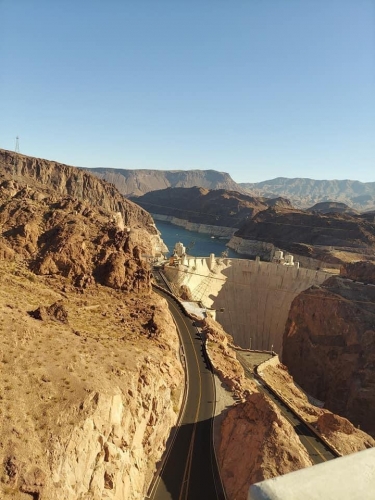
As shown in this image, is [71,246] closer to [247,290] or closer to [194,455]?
[194,455]

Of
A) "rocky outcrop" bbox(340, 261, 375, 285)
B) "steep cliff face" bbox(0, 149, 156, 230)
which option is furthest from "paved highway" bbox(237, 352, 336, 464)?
"steep cliff face" bbox(0, 149, 156, 230)

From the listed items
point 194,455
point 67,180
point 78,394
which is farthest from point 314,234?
point 78,394

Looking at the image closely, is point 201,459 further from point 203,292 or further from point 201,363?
point 203,292

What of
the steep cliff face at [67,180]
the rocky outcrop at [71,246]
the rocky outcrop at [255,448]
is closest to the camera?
the rocky outcrop at [255,448]

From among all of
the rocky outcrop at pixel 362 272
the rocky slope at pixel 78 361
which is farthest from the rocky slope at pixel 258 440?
the rocky outcrop at pixel 362 272

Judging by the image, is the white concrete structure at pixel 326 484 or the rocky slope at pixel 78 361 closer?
the white concrete structure at pixel 326 484

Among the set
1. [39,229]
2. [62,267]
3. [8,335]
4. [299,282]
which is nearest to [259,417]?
[8,335]

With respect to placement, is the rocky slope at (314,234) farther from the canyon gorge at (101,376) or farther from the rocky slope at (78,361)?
the rocky slope at (78,361)
